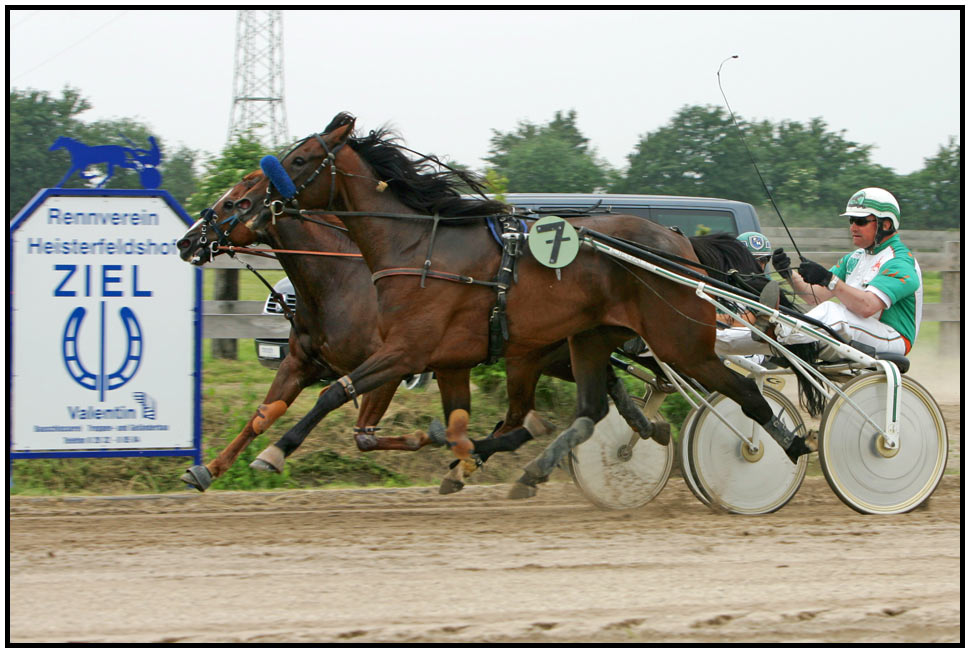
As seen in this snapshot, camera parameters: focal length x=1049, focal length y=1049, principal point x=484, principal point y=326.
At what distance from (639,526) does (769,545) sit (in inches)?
30.0

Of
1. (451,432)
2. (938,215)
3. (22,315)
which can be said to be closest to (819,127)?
(938,215)

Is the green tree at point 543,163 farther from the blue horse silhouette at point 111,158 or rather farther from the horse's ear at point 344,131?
the horse's ear at point 344,131

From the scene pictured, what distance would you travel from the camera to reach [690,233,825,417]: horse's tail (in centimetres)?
607

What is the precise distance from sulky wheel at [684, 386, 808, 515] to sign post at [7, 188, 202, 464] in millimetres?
3107

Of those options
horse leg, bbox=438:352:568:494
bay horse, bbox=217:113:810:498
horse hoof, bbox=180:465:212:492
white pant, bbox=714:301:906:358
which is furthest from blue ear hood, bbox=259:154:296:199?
white pant, bbox=714:301:906:358

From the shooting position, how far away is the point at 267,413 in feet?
20.1

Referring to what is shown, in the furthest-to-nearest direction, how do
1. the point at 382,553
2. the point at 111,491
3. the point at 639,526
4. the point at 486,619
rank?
the point at 111,491, the point at 639,526, the point at 382,553, the point at 486,619

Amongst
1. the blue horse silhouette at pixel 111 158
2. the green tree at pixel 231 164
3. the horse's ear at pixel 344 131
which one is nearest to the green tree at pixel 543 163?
the green tree at pixel 231 164

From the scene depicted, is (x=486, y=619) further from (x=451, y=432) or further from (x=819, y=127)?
(x=819, y=127)

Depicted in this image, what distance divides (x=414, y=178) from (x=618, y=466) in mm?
2098

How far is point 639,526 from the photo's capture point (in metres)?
5.64

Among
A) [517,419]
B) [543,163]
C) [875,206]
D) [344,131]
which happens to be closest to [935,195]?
[543,163]

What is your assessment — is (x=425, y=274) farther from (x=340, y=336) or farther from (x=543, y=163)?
(x=543, y=163)

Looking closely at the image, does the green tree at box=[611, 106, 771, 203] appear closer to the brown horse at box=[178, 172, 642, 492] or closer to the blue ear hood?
the brown horse at box=[178, 172, 642, 492]
